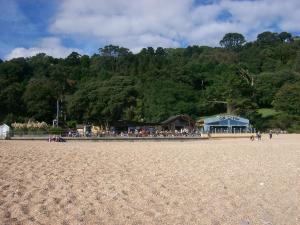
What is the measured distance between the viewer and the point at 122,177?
11.2 m

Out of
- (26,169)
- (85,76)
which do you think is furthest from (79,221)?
(85,76)

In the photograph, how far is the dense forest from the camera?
6147 centimetres

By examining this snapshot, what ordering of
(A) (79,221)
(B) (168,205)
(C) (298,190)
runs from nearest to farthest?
(A) (79,221) < (B) (168,205) < (C) (298,190)

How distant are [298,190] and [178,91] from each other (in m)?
60.4

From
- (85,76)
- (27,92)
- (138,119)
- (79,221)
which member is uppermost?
(85,76)

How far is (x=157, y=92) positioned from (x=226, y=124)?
48.7 ft

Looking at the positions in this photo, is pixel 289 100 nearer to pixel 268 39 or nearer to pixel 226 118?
pixel 226 118

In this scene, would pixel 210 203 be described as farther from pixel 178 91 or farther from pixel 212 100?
pixel 212 100

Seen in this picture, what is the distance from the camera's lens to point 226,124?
5859 centimetres

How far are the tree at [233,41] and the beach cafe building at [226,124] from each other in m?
75.9

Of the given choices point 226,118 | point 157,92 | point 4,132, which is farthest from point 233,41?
point 4,132

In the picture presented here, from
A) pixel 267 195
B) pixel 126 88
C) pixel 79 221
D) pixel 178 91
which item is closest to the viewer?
pixel 79 221

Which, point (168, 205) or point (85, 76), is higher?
point (85, 76)

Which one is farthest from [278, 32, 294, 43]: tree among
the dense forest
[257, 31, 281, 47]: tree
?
the dense forest
